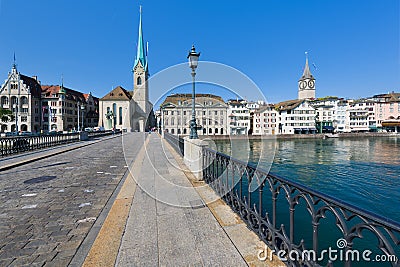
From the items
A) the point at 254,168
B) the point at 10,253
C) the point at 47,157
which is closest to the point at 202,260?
the point at 254,168

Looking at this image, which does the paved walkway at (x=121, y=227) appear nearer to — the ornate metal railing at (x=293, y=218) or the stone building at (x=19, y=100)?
the ornate metal railing at (x=293, y=218)

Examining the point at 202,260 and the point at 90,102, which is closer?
the point at 202,260

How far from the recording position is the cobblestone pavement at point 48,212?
2889 millimetres

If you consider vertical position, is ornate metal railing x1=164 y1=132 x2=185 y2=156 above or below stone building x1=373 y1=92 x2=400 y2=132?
below

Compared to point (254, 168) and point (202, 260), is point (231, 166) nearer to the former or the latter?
point (254, 168)

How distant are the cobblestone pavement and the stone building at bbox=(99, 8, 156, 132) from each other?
61.3m

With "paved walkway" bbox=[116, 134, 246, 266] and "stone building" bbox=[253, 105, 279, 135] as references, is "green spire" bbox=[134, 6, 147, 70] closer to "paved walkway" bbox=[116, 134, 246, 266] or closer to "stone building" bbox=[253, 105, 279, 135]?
"stone building" bbox=[253, 105, 279, 135]

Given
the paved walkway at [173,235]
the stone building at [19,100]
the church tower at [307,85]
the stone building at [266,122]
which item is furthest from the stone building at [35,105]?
the church tower at [307,85]

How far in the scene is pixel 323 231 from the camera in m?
6.94

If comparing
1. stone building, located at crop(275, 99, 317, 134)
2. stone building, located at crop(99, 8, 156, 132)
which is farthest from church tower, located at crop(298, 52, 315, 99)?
stone building, located at crop(99, 8, 156, 132)

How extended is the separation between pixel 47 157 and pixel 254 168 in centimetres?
1293

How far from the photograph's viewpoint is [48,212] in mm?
4254

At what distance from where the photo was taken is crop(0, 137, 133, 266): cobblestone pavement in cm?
289

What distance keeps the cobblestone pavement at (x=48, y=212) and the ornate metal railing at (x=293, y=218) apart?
2.53 meters
